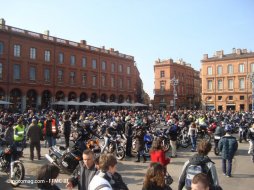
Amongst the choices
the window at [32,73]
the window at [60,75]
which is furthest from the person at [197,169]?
the window at [60,75]

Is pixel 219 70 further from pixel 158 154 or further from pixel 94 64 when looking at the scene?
pixel 158 154

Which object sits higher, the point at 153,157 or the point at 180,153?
the point at 153,157

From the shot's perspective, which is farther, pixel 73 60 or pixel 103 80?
pixel 103 80

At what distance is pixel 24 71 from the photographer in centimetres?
3891

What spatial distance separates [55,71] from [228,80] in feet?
125

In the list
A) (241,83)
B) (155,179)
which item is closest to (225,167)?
(155,179)

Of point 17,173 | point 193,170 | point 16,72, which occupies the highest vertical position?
point 16,72

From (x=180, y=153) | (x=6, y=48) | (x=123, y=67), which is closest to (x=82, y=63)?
(x=123, y=67)

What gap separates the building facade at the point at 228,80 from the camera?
60.4 m

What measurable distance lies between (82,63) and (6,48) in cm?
1344

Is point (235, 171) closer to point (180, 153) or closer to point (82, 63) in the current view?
point (180, 153)

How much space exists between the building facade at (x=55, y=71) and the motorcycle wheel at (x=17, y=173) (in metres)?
30.5

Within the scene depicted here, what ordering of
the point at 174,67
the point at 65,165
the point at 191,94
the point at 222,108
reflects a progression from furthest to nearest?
the point at 191,94 < the point at 174,67 < the point at 222,108 < the point at 65,165

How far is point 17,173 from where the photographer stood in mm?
8086
